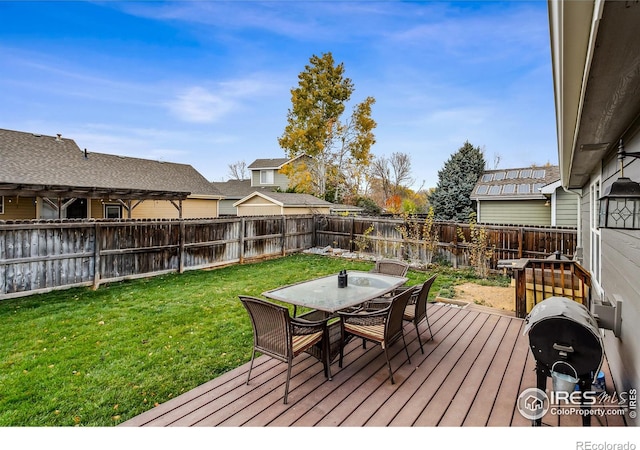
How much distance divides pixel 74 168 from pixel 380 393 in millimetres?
16771

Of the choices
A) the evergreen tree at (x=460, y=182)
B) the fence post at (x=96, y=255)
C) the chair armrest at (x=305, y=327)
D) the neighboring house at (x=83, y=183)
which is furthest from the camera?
the evergreen tree at (x=460, y=182)

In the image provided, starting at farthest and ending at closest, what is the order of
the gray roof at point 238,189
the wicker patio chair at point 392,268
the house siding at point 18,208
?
the gray roof at point 238,189 < the house siding at point 18,208 < the wicker patio chair at point 392,268

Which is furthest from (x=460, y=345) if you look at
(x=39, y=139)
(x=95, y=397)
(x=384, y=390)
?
(x=39, y=139)

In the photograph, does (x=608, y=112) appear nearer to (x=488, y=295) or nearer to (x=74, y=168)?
(x=488, y=295)

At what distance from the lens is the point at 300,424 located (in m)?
2.48

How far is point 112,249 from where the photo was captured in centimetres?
754

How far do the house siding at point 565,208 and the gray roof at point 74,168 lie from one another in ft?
52.8

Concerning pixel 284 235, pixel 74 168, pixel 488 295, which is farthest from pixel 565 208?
pixel 74 168

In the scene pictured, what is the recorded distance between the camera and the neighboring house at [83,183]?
10844 millimetres

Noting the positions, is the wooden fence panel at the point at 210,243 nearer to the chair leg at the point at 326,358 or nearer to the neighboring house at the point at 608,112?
the chair leg at the point at 326,358

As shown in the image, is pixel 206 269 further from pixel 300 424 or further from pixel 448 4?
pixel 448 4

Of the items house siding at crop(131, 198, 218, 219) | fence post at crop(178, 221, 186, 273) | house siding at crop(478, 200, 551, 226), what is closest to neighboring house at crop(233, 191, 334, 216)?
house siding at crop(131, 198, 218, 219)

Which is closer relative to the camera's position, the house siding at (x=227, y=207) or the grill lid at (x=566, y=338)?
the grill lid at (x=566, y=338)

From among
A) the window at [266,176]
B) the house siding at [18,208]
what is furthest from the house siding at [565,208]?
the house siding at [18,208]
